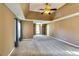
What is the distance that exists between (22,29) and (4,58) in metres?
10.6

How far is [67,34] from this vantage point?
28.3 ft

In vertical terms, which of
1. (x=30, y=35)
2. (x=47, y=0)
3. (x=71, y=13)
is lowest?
(x=30, y=35)

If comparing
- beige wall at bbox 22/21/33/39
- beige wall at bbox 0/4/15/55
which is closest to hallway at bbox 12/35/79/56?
beige wall at bbox 0/4/15/55

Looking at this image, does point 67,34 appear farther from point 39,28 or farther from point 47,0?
point 39,28

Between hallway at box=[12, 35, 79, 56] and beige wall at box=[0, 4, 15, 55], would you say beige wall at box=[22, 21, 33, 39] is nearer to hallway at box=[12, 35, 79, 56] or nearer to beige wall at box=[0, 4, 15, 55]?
hallway at box=[12, 35, 79, 56]

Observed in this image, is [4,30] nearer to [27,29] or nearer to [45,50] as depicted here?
[45,50]

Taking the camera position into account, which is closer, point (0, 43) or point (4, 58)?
point (4, 58)

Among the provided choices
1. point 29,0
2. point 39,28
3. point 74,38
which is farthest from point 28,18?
point 29,0

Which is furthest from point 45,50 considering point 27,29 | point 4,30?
point 27,29

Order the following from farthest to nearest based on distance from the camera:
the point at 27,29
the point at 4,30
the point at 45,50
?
1. the point at 27,29
2. the point at 45,50
3. the point at 4,30

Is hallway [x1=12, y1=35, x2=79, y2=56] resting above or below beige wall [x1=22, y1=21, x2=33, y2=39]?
below

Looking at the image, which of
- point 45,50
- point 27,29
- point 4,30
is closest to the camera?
point 4,30

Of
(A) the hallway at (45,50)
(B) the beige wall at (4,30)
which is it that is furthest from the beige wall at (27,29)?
(B) the beige wall at (4,30)

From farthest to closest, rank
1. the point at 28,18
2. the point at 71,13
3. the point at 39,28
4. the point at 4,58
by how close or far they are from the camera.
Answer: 1. the point at 39,28
2. the point at 28,18
3. the point at 71,13
4. the point at 4,58
